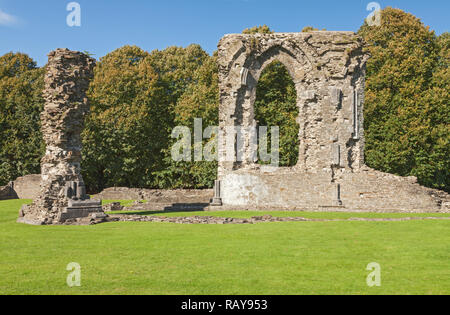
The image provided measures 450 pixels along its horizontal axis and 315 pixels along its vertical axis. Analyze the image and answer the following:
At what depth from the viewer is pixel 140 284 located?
6125 millimetres

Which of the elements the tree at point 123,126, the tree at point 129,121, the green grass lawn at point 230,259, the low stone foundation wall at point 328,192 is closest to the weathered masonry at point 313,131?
the low stone foundation wall at point 328,192

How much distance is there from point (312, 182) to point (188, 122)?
1248 centimetres

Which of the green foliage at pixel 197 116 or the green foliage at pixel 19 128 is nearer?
the green foliage at pixel 197 116

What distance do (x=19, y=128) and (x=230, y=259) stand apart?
31181 mm

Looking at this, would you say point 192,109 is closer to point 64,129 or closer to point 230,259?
point 64,129

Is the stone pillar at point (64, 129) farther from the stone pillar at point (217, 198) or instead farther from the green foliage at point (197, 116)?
the green foliage at point (197, 116)

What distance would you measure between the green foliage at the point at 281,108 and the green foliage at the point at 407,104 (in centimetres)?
445

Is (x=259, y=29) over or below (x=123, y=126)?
over

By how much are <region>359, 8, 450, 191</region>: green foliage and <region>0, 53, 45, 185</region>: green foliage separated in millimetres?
23284

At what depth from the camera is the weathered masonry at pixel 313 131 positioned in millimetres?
19469

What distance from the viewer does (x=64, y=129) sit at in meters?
16.3

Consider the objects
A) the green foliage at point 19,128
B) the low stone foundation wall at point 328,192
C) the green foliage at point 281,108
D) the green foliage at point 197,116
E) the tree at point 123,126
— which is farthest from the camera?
the green foliage at point 19,128

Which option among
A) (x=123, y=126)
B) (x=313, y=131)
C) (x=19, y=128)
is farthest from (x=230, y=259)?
(x=19, y=128)

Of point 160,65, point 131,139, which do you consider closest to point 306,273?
point 131,139
